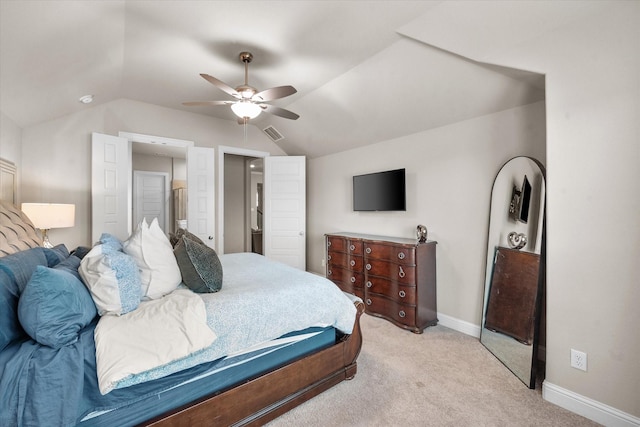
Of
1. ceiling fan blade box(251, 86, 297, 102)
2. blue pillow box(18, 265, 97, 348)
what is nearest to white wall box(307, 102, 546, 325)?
ceiling fan blade box(251, 86, 297, 102)

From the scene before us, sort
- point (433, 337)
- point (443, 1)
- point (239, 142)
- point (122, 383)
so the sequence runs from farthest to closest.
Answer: point (239, 142) < point (433, 337) < point (443, 1) < point (122, 383)

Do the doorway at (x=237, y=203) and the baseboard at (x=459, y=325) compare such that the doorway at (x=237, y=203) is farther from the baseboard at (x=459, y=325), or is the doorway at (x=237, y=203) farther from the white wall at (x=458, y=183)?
the baseboard at (x=459, y=325)

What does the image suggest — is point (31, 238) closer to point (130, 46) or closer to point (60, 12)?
point (60, 12)

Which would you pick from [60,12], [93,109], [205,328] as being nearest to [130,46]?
[60,12]

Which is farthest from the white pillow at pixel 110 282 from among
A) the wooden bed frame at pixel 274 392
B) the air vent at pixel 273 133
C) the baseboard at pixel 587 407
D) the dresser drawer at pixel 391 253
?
the air vent at pixel 273 133

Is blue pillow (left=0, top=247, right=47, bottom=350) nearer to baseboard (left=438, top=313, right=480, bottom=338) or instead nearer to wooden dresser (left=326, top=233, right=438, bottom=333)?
wooden dresser (left=326, top=233, right=438, bottom=333)

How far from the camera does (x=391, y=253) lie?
3.14 m

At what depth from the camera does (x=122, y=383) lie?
1.20 meters

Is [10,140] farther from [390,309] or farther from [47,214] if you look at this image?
[390,309]

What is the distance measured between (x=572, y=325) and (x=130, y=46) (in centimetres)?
405

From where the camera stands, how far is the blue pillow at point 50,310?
3.69 feet

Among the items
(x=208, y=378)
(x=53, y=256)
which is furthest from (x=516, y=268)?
(x=53, y=256)

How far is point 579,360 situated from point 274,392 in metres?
1.95

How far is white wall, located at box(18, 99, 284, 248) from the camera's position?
3.10 meters
